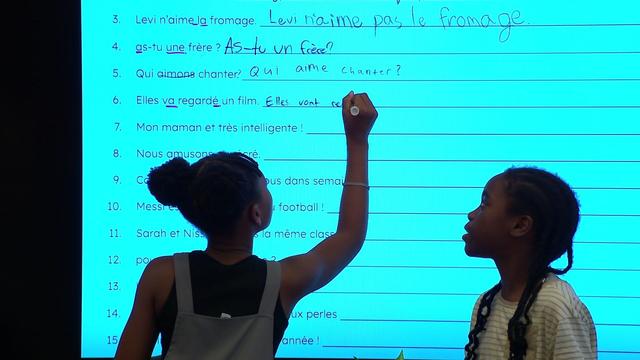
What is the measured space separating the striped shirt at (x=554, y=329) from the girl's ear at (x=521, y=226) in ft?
0.32

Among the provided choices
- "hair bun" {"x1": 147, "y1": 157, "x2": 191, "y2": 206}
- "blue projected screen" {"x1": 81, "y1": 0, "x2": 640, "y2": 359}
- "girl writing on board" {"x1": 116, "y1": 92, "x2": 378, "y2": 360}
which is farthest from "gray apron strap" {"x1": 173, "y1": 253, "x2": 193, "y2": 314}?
"blue projected screen" {"x1": 81, "y1": 0, "x2": 640, "y2": 359}

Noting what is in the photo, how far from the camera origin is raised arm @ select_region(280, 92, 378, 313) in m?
1.37

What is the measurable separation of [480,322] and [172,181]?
25.7 inches

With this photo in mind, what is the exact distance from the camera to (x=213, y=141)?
2059 mm

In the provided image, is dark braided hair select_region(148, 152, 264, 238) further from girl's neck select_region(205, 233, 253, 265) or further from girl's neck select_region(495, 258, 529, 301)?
girl's neck select_region(495, 258, 529, 301)

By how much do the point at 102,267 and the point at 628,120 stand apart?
155 centimetres

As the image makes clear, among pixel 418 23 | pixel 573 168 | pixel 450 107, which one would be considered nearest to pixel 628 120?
pixel 573 168

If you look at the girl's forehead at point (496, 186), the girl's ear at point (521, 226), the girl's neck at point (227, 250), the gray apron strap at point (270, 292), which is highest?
the girl's forehead at point (496, 186)

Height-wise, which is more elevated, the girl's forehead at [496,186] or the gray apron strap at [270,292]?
the girl's forehead at [496,186]

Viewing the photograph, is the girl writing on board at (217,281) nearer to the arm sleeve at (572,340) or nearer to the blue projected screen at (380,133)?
the arm sleeve at (572,340)

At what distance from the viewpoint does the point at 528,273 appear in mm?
1364

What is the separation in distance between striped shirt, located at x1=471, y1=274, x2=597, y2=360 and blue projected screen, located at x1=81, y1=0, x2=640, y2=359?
A: 68 cm

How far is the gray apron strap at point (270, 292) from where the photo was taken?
1299 millimetres
